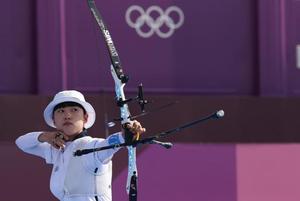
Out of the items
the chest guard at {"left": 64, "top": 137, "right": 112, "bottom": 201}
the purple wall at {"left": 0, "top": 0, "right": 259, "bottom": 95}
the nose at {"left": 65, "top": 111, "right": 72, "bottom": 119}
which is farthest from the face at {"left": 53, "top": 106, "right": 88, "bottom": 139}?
the purple wall at {"left": 0, "top": 0, "right": 259, "bottom": 95}

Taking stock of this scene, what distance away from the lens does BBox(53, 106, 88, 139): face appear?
465cm

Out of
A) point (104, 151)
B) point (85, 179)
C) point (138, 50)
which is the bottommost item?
point (85, 179)

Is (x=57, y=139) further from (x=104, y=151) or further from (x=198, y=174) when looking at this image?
(x=198, y=174)

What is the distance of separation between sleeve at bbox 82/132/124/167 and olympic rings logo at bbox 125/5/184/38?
231cm

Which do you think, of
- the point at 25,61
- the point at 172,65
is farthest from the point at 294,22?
the point at 25,61

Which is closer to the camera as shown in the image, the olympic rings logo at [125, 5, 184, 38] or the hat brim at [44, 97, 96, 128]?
the hat brim at [44, 97, 96, 128]

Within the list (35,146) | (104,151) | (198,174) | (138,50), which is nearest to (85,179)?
(104,151)

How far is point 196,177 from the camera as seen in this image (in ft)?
21.1

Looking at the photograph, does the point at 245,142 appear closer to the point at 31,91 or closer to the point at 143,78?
the point at 143,78

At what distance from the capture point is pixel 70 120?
4.65 meters

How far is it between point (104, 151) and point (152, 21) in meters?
2.53

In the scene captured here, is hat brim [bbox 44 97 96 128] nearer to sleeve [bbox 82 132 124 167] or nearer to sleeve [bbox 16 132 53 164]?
sleeve [bbox 16 132 53 164]

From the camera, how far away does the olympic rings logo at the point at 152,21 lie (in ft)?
A: 22.0

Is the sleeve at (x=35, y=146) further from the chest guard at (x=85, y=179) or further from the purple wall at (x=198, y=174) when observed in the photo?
the purple wall at (x=198, y=174)
